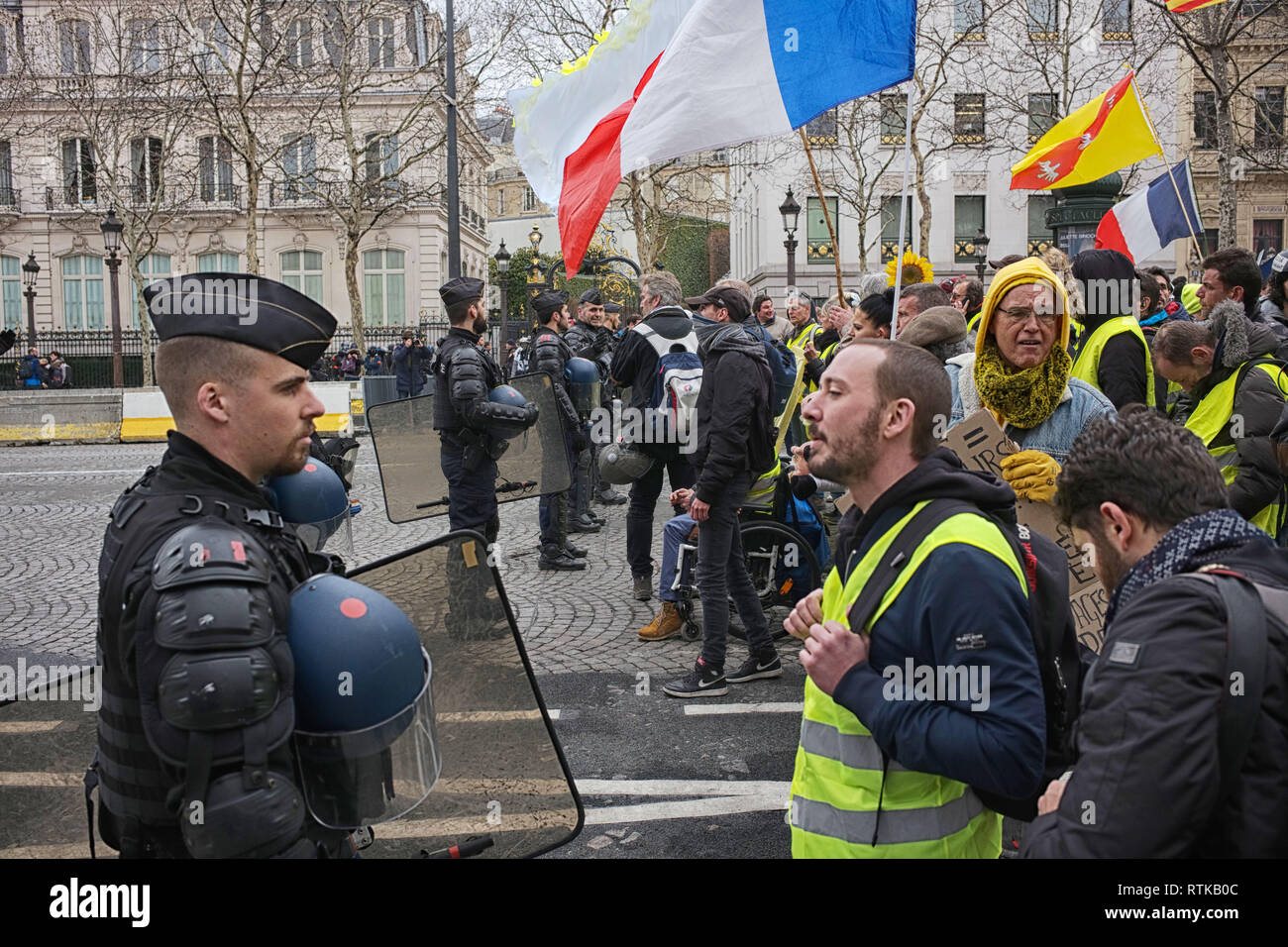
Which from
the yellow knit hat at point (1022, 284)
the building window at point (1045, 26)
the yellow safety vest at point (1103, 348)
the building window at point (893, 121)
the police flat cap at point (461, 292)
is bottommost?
the yellow safety vest at point (1103, 348)

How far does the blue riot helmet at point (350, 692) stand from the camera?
1.66 metres

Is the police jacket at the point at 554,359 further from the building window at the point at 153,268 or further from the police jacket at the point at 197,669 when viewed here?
the building window at the point at 153,268

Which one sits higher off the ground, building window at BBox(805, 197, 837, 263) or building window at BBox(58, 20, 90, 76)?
building window at BBox(58, 20, 90, 76)

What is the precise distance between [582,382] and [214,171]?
41.6 metres

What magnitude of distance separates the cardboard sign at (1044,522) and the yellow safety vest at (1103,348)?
1339 millimetres

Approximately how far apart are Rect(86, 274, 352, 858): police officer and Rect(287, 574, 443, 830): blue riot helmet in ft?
0.15

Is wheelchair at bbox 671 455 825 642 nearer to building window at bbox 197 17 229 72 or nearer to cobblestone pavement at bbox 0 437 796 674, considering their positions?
cobblestone pavement at bbox 0 437 796 674

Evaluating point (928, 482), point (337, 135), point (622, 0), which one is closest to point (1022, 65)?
point (622, 0)

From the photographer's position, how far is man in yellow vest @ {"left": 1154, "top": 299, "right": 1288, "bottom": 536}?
414 cm

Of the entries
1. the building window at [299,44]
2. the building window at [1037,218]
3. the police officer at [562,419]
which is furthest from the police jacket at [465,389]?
Result: the building window at [1037,218]

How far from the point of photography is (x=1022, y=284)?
11.2 ft

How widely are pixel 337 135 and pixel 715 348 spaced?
27.0m

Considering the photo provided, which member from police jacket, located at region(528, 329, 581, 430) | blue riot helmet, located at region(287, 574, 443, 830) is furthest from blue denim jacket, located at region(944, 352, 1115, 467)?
police jacket, located at region(528, 329, 581, 430)

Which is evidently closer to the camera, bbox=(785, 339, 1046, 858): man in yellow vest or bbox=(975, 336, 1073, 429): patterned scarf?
bbox=(785, 339, 1046, 858): man in yellow vest
